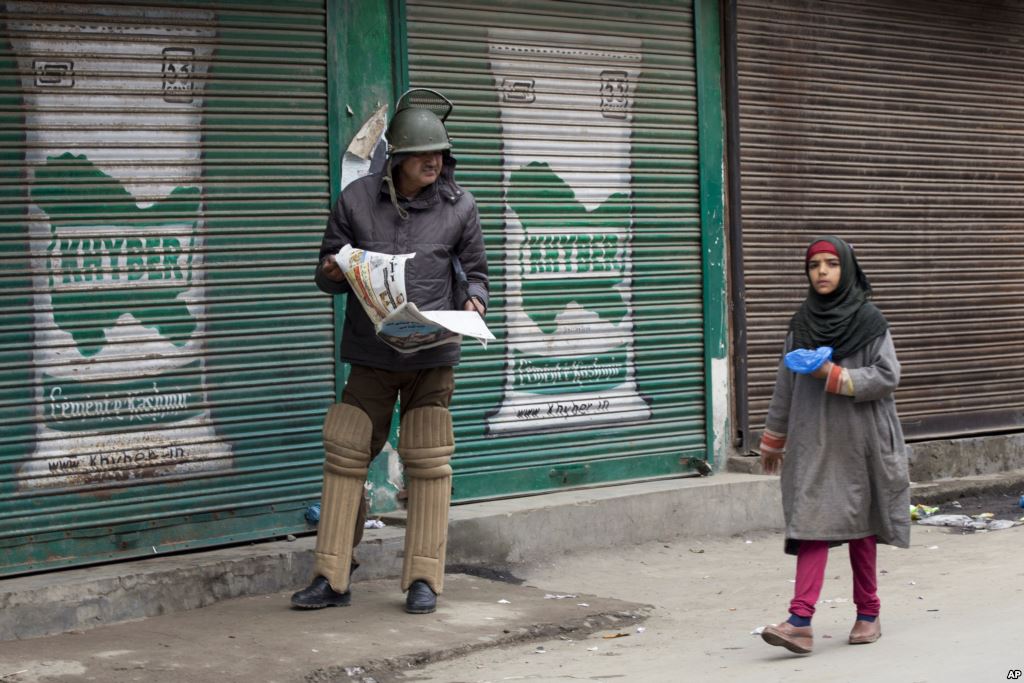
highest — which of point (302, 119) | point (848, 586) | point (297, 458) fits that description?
point (302, 119)

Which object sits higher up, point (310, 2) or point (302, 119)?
point (310, 2)

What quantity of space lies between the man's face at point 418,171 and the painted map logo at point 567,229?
206 cm

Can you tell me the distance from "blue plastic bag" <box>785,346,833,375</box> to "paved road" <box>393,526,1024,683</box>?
3.53 feet

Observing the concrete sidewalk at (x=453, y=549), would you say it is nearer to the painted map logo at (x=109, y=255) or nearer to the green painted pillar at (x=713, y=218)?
the green painted pillar at (x=713, y=218)

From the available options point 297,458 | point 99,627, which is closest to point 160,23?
point 297,458

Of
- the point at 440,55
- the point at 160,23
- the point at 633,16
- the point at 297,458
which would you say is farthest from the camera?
the point at 633,16

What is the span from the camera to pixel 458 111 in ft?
26.2

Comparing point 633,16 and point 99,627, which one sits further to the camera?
point 633,16

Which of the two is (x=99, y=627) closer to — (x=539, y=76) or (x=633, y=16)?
(x=539, y=76)

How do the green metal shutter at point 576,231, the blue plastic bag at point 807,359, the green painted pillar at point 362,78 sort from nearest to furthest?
the blue plastic bag at point 807,359 < the green painted pillar at point 362,78 < the green metal shutter at point 576,231

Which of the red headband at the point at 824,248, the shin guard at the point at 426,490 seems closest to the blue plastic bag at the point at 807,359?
the red headband at the point at 824,248

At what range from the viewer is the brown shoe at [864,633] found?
18.7 ft

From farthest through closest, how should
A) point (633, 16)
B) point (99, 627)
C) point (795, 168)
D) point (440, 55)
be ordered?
point (795, 168)
point (633, 16)
point (440, 55)
point (99, 627)

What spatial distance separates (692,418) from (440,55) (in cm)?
277
